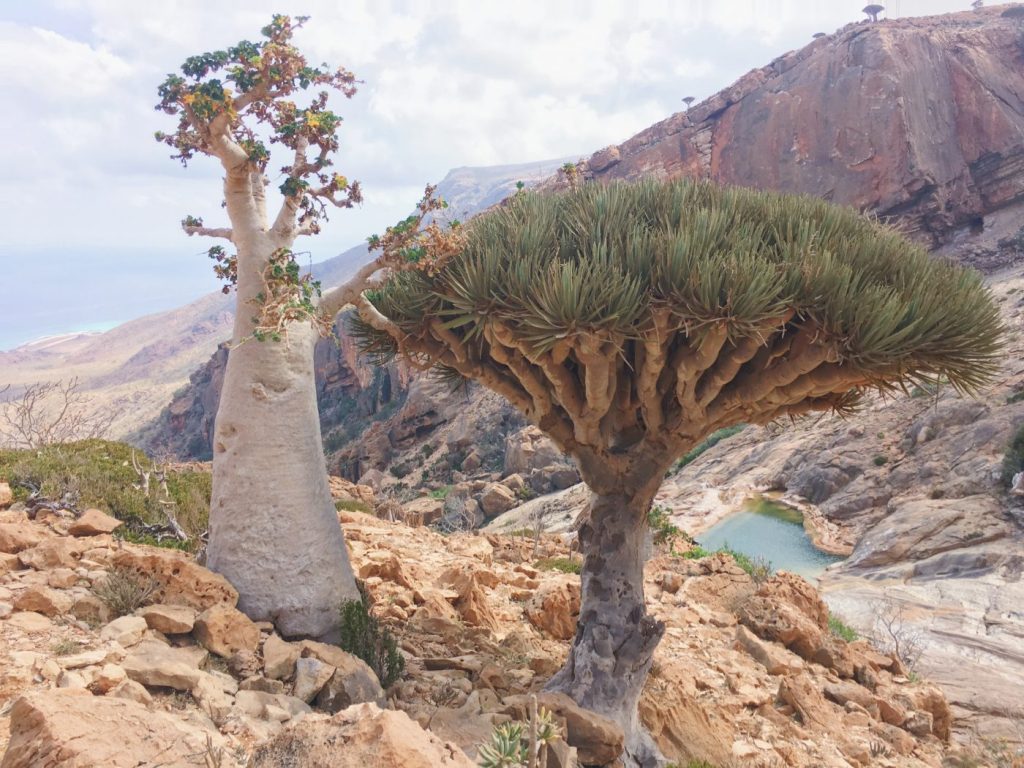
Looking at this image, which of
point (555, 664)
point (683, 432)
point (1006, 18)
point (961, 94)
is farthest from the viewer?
point (1006, 18)

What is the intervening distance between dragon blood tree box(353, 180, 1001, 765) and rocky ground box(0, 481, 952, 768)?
3.17ft

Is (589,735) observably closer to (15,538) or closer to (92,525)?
(15,538)

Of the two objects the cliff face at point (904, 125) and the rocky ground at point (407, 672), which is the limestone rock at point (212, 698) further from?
the cliff face at point (904, 125)

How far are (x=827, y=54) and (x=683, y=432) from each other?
2005 inches

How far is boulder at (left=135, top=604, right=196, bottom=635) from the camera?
13.6 ft

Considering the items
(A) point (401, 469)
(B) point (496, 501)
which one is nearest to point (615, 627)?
(B) point (496, 501)

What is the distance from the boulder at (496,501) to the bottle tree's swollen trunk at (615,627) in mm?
18662

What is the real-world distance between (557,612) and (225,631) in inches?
146

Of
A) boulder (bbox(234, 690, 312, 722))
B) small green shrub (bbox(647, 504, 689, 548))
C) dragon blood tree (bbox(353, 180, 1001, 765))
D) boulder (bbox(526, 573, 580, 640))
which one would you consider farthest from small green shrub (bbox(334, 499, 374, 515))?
boulder (bbox(234, 690, 312, 722))

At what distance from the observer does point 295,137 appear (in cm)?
508

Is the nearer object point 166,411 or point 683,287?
point 683,287

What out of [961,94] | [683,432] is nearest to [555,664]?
[683,432]

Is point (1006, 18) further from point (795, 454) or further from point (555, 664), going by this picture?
point (555, 664)

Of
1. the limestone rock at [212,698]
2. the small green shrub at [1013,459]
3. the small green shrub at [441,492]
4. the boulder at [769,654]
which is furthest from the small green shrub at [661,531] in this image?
the small green shrub at [441,492]
